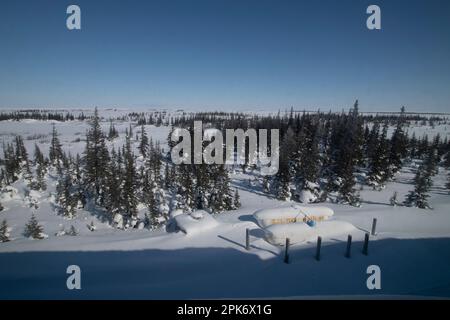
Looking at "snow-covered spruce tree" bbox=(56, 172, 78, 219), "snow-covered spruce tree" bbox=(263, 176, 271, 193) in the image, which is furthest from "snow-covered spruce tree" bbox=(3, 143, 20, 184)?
"snow-covered spruce tree" bbox=(263, 176, 271, 193)

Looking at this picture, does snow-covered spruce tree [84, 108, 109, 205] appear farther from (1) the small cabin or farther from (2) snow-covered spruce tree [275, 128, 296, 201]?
(1) the small cabin

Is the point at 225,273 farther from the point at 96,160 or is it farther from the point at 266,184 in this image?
the point at 266,184

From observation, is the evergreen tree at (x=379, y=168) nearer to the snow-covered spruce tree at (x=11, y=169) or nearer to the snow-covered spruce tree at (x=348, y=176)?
the snow-covered spruce tree at (x=348, y=176)

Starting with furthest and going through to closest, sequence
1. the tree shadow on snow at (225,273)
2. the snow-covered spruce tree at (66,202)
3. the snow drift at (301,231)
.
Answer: the snow-covered spruce tree at (66,202) → the snow drift at (301,231) → the tree shadow on snow at (225,273)

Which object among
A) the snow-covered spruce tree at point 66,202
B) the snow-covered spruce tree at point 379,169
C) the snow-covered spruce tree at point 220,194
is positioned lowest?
the snow-covered spruce tree at point 66,202

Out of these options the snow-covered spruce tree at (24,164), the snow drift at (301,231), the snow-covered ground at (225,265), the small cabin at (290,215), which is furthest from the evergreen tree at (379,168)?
the snow-covered spruce tree at (24,164)
